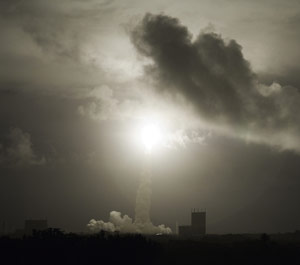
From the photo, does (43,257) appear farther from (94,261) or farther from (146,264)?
(146,264)

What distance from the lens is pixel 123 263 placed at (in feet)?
633

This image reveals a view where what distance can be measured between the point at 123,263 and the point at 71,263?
59.4ft

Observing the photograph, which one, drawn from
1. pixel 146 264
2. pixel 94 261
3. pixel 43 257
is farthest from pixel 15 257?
pixel 146 264

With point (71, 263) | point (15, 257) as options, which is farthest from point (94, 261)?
point (15, 257)

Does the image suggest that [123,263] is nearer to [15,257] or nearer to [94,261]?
[94,261]

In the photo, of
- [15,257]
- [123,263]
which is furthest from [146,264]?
[15,257]

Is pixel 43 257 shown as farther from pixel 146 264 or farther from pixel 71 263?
pixel 146 264

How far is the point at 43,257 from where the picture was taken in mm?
196000

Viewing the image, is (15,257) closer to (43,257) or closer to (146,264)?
(43,257)

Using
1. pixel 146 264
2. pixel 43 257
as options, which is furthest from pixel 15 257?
pixel 146 264

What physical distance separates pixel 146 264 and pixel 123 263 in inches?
344

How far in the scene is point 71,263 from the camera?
7377 inches

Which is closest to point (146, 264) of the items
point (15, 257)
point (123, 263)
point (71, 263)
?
point (123, 263)

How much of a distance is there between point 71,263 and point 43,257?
14.0 metres
